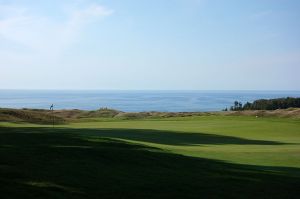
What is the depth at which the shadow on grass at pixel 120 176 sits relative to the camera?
9.94 metres

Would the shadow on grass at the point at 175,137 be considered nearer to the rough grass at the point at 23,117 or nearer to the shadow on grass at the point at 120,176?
the shadow on grass at the point at 120,176

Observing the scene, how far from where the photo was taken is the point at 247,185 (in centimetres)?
1273

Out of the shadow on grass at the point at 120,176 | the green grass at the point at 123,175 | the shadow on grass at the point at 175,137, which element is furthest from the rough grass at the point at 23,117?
the shadow on grass at the point at 120,176

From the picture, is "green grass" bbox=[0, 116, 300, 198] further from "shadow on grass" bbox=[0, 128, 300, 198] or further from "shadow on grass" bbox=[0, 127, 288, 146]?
"shadow on grass" bbox=[0, 127, 288, 146]

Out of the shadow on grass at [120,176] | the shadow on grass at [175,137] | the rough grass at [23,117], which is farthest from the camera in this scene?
the rough grass at [23,117]

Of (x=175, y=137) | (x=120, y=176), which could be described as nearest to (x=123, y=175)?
(x=120, y=176)

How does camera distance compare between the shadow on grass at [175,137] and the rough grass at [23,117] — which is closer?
the shadow on grass at [175,137]

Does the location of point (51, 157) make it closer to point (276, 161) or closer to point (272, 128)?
point (276, 161)

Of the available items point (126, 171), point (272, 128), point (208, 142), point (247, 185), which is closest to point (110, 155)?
point (126, 171)

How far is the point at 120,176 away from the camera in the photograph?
475 inches

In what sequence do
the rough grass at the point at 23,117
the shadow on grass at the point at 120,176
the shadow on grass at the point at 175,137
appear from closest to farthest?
the shadow on grass at the point at 120,176
the shadow on grass at the point at 175,137
the rough grass at the point at 23,117

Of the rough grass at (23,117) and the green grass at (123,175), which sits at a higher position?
the rough grass at (23,117)

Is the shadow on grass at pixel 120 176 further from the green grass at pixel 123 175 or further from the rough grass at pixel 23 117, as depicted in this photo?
the rough grass at pixel 23 117

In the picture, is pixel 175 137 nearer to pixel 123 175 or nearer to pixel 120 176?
pixel 123 175
